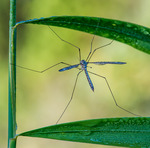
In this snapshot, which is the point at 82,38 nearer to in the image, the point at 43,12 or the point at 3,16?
the point at 43,12

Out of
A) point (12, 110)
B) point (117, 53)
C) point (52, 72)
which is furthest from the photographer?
point (52, 72)

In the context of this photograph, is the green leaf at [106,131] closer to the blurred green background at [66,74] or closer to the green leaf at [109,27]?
the green leaf at [109,27]

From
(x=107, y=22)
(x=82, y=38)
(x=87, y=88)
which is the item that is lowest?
(x=107, y=22)

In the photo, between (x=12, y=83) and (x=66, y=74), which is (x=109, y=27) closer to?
(x=12, y=83)

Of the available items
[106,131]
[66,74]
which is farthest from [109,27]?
[66,74]

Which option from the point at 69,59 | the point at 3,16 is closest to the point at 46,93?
the point at 69,59

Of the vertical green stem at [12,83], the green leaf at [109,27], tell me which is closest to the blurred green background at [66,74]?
the green leaf at [109,27]
